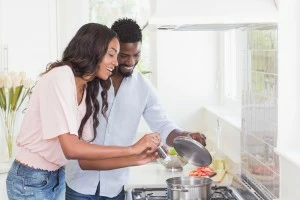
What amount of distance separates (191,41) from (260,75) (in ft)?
5.87

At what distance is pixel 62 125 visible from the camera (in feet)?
5.65

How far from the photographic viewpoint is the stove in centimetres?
213

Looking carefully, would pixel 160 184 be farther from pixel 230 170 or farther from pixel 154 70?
pixel 154 70

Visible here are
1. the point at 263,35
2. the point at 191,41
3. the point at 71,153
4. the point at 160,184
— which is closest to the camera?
the point at 71,153

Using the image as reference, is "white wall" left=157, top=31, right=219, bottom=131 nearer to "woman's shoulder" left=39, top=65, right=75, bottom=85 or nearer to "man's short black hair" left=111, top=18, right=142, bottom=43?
"man's short black hair" left=111, top=18, right=142, bottom=43

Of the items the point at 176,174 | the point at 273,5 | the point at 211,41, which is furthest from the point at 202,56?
the point at 273,5

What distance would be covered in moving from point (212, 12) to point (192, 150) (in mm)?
490

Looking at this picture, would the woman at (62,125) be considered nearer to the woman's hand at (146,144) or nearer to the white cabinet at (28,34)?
the woman's hand at (146,144)

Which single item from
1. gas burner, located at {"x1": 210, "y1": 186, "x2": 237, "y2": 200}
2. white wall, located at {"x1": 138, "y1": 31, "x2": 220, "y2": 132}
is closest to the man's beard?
gas burner, located at {"x1": 210, "y1": 186, "x2": 237, "y2": 200}

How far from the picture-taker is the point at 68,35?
401cm

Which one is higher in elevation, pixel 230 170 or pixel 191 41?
pixel 191 41

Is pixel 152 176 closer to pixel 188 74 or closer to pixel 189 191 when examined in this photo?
pixel 189 191

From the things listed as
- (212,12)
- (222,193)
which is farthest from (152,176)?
(212,12)

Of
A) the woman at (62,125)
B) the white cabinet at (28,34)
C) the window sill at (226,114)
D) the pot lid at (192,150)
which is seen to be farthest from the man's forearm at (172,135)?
the white cabinet at (28,34)
